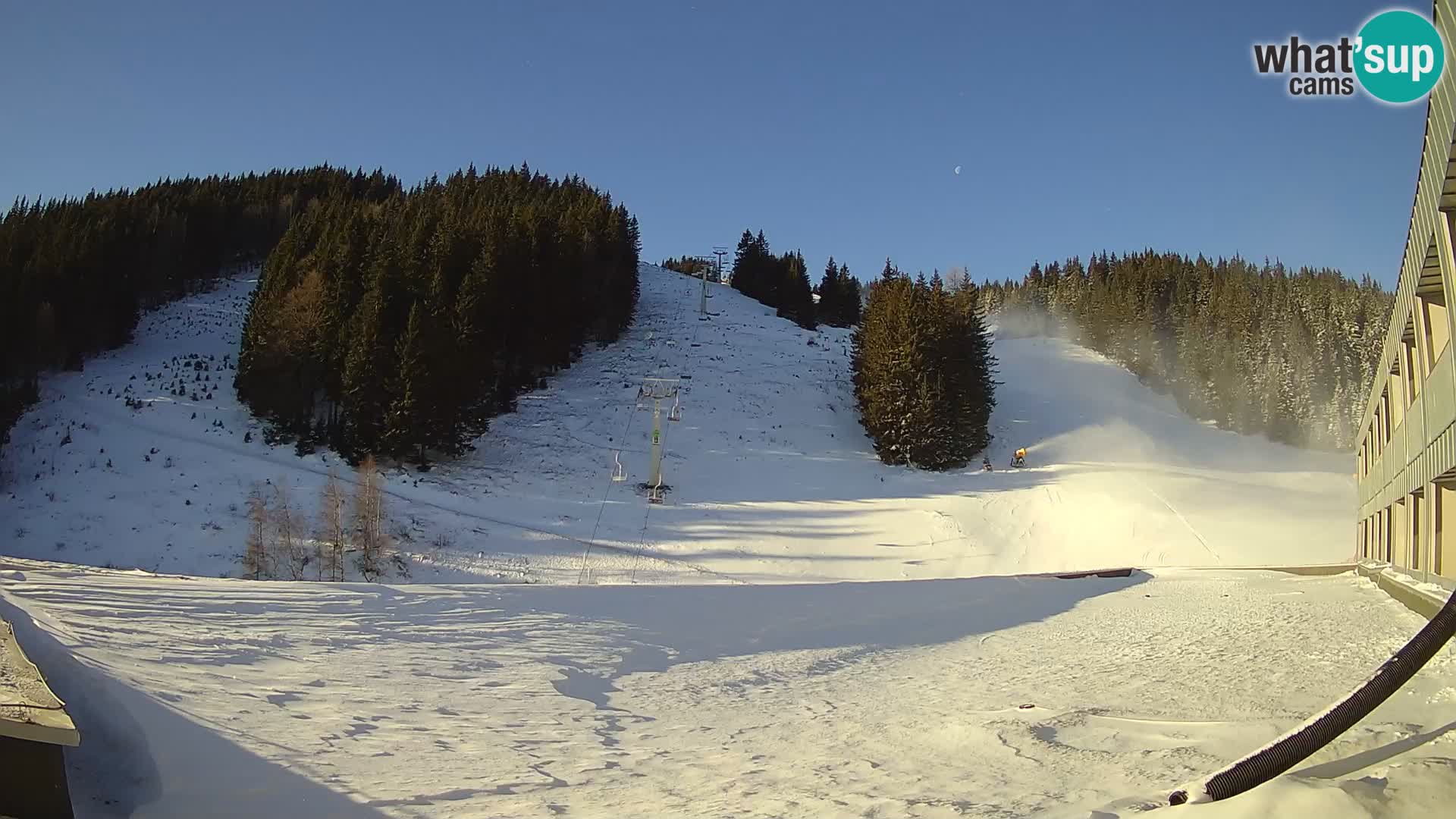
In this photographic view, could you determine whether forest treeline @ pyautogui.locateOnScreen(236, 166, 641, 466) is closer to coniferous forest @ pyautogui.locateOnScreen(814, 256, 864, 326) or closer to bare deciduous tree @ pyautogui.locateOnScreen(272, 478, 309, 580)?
bare deciduous tree @ pyautogui.locateOnScreen(272, 478, 309, 580)

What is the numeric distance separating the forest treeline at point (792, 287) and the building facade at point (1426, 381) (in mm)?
53306

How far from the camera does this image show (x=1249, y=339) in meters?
55.6

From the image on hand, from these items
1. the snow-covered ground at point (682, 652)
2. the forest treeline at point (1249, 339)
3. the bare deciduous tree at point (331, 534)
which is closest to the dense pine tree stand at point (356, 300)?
the snow-covered ground at point (682, 652)

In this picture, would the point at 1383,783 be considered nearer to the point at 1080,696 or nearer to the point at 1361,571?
the point at 1080,696

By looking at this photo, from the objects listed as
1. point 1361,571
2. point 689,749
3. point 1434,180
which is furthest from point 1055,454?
point 689,749

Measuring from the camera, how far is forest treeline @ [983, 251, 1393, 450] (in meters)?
49.6

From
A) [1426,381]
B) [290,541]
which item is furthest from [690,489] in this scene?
[1426,381]

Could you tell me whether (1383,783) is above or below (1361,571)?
above

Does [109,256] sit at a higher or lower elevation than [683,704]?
higher

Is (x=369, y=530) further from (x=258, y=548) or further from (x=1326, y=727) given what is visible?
(x=1326, y=727)

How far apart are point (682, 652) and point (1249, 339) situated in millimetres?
58039

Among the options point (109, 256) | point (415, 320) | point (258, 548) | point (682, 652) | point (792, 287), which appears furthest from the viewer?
point (792, 287)

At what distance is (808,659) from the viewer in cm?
1005

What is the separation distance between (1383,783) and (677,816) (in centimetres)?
323
